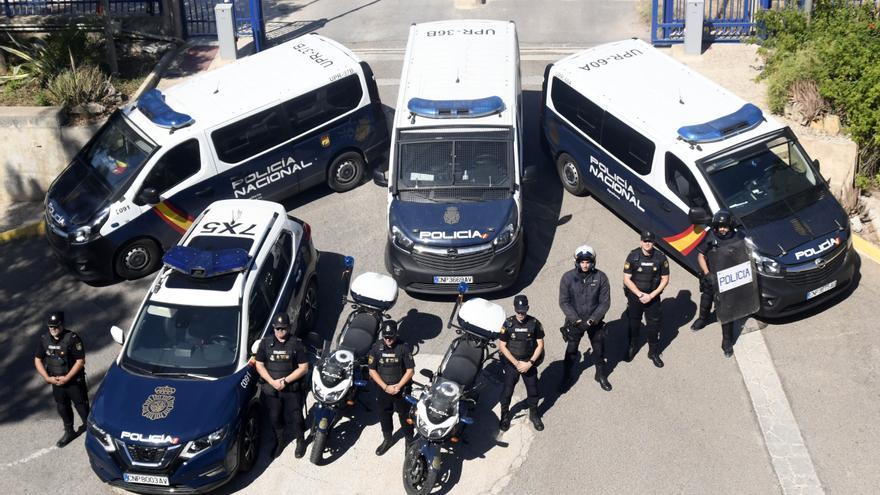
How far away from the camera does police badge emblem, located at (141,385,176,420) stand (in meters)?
10.2

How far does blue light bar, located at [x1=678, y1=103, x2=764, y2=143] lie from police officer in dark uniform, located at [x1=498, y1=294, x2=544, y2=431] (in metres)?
3.90

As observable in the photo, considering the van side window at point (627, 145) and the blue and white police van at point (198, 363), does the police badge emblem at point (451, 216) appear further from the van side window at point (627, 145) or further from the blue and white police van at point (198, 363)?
the van side window at point (627, 145)

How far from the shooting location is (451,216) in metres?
13.1

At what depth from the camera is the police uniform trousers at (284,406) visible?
34.9ft

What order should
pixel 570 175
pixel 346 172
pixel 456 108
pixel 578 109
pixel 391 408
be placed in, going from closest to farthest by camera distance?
pixel 391 408 < pixel 456 108 < pixel 578 109 < pixel 570 175 < pixel 346 172

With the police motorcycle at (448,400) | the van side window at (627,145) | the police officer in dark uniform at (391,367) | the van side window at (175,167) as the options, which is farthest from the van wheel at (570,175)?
the police officer in dark uniform at (391,367)

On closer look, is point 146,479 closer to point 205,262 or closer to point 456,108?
point 205,262

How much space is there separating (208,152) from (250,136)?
675 mm

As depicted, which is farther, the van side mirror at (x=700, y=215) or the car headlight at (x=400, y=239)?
the car headlight at (x=400, y=239)

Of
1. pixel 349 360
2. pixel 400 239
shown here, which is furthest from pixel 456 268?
pixel 349 360

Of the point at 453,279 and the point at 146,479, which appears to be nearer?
the point at 146,479

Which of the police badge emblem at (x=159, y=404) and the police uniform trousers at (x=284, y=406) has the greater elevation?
the police badge emblem at (x=159, y=404)

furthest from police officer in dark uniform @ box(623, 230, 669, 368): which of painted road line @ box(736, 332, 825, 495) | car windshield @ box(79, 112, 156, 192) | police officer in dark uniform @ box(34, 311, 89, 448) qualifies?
car windshield @ box(79, 112, 156, 192)

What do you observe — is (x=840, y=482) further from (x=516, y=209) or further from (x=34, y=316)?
(x=34, y=316)
